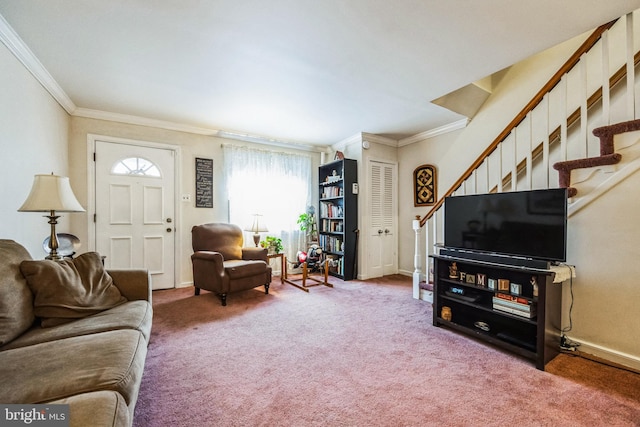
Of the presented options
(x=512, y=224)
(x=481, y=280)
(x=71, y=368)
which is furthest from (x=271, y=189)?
(x=71, y=368)

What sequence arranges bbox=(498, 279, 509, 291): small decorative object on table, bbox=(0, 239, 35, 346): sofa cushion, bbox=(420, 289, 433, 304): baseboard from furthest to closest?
bbox=(420, 289, 433, 304): baseboard → bbox=(498, 279, 509, 291): small decorative object on table → bbox=(0, 239, 35, 346): sofa cushion

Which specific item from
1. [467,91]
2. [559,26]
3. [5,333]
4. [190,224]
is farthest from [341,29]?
[190,224]

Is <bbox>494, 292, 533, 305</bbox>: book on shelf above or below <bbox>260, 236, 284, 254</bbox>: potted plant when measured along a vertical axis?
below

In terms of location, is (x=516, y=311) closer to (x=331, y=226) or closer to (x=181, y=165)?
(x=331, y=226)

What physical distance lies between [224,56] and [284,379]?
2.45 metres

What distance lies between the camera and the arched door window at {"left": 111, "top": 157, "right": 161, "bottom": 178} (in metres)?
3.54

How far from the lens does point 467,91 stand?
3420mm

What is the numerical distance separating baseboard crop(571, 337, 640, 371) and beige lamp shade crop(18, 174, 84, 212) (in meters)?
3.83

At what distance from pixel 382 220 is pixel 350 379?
3089mm

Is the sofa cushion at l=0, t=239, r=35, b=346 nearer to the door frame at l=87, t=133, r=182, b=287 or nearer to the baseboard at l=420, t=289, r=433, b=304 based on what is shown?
the door frame at l=87, t=133, r=182, b=287

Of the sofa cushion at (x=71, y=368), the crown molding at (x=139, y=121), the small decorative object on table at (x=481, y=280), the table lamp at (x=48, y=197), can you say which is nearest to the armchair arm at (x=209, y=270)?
the table lamp at (x=48, y=197)

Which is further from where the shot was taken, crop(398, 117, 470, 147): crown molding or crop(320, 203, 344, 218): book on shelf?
crop(320, 203, 344, 218): book on shelf

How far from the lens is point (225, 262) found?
3434mm

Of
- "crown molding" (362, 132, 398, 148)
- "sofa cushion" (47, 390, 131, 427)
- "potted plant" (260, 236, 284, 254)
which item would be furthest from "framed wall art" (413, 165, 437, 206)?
"sofa cushion" (47, 390, 131, 427)
